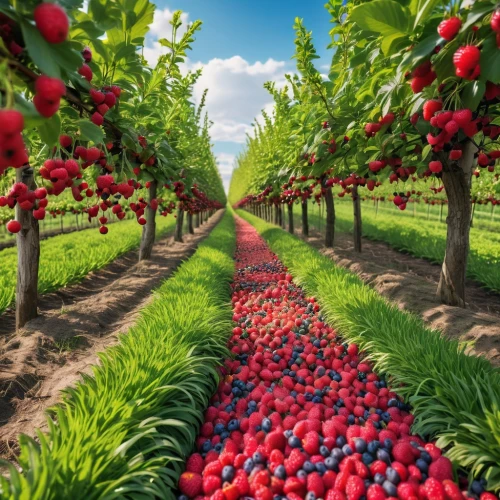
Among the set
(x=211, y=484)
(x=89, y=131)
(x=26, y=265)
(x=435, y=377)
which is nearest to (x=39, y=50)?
(x=89, y=131)

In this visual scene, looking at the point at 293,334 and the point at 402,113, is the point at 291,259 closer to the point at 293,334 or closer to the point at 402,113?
the point at 293,334

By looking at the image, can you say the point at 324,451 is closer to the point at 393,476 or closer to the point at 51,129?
the point at 393,476

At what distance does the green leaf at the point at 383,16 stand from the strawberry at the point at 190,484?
2752 mm

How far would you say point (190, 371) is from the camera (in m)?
2.67

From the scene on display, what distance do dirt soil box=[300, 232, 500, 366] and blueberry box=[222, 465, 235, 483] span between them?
2754 millimetres

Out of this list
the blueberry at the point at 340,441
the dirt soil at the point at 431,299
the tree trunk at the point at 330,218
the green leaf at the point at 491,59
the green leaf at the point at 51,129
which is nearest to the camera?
the green leaf at the point at 51,129

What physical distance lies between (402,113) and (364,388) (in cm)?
265

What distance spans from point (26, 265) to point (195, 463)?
12.6ft

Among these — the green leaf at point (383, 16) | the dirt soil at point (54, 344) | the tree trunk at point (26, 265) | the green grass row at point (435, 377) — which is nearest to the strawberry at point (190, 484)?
the dirt soil at point (54, 344)

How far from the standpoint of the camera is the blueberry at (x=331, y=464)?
Answer: 2033 millimetres

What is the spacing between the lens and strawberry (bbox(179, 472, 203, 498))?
1934mm

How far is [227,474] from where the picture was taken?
1992mm

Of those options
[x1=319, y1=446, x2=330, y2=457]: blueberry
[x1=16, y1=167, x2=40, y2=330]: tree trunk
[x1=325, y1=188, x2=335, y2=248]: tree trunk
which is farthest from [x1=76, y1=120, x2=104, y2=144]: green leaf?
[x1=325, y1=188, x2=335, y2=248]: tree trunk

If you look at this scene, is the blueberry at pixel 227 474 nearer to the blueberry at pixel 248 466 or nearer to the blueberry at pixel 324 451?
the blueberry at pixel 248 466
